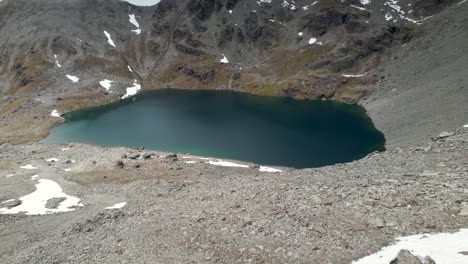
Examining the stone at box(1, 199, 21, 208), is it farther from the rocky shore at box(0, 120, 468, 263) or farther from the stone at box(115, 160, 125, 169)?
the stone at box(115, 160, 125, 169)

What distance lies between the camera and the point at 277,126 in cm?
11500

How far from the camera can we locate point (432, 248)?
19.2 metres

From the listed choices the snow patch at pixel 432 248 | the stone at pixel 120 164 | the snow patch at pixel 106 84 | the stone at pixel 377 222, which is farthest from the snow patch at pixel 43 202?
the snow patch at pixel 106 84

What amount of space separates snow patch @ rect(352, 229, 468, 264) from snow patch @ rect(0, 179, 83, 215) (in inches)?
1385

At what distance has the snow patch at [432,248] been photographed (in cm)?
1794

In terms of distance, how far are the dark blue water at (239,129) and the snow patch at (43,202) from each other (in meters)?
42.0

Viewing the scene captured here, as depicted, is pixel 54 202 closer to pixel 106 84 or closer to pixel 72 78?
pixel 106 84

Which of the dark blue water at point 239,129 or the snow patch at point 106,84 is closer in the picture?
the dark blue water at point 239,129

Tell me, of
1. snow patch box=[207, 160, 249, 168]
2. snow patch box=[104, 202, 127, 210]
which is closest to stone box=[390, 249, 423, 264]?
snow patch box=[104, 202, 127, 210]

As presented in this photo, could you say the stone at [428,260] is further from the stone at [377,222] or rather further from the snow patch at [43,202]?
the snow patch at [43,202]

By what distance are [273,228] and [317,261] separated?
490cm

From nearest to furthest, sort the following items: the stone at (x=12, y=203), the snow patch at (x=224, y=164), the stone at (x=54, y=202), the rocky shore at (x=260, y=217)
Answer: the rocky shore at (x=260, y=217) < the stone at (x=12, y=203) < the stone at (x=54, y=202) < the snow patch at (x=224, y=164)

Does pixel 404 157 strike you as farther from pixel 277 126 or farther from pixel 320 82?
pixel 320 82

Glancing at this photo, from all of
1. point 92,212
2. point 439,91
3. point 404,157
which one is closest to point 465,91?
point 439,91
